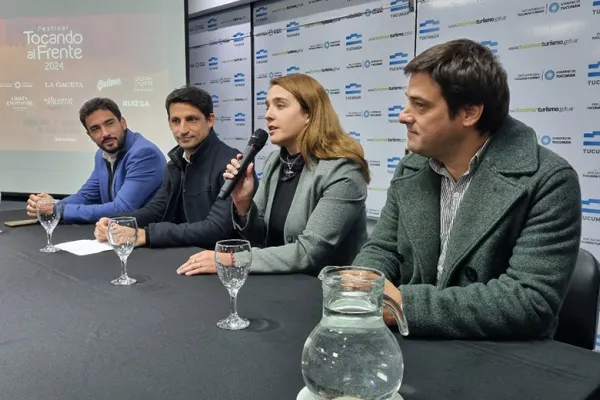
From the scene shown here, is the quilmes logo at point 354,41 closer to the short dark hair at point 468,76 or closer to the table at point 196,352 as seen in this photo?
the short dark hair at point 468,76

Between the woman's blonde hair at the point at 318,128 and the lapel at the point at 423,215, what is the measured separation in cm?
50

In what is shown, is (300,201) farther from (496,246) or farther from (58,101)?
(58,101)

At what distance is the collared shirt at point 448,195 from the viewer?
1.43 meters

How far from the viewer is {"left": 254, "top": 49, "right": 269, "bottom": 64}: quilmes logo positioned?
480 centimetres

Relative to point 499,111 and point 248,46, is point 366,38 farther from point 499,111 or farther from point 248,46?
point 499,111

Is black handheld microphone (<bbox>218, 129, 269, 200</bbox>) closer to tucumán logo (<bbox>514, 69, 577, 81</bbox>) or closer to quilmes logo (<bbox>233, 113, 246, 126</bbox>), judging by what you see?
tucumán logo (<bbox>514, 69, 577, 81</bbox>)

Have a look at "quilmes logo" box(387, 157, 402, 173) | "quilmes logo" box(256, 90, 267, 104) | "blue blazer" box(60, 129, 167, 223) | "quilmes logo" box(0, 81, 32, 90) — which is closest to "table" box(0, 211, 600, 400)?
"blue blazer" box(60, 129, 167, 223)

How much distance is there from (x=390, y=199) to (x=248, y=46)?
150 inches

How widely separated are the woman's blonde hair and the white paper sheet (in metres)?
0.85

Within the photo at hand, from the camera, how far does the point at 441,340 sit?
1078mm

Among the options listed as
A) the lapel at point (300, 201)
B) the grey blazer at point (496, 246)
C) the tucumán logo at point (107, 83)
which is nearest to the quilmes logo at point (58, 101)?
the tucumán logo at point (107, 83)

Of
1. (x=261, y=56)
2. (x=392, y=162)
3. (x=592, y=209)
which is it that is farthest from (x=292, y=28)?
(x=592, y=209)

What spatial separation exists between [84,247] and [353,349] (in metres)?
1.52

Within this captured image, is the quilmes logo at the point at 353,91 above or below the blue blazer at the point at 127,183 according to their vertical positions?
above
